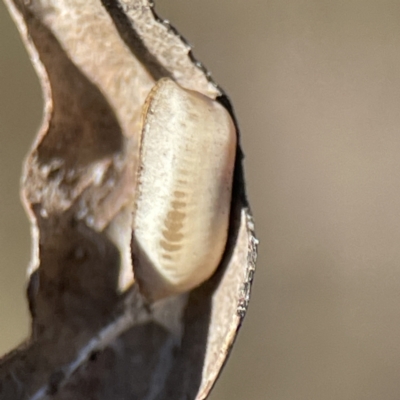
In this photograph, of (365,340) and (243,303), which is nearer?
(243,303)

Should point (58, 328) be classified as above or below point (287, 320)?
above

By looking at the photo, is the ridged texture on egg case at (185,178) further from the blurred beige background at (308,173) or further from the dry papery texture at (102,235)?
the blurred beige background at (308,173)

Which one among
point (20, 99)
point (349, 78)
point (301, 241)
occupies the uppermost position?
point (20, 99)

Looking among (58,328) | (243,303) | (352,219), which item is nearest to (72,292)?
(58,328)

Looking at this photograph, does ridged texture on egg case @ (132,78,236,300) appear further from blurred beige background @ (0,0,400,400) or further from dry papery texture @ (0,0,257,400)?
blurred beige background @ (0,0,400,400)

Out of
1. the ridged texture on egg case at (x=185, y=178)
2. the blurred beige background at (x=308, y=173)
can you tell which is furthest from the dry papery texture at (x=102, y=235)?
the blurred beige background at (x=308, y=173)

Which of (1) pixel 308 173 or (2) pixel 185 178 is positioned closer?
(2) pixel 185 178

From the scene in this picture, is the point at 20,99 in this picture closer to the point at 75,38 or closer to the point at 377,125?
the point at 75,38
